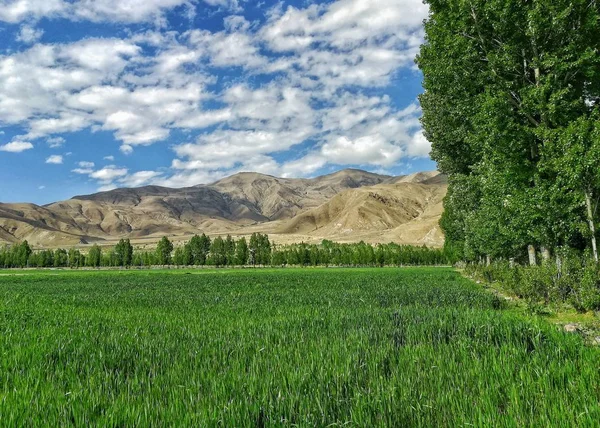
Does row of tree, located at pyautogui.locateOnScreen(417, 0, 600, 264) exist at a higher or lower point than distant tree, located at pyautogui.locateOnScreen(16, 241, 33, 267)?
higher

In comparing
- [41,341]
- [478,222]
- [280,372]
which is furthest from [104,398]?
[478,222]

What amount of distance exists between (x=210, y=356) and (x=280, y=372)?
Answer: 208 cm

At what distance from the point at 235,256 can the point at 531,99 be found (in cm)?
10785

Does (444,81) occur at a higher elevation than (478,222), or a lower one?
higher

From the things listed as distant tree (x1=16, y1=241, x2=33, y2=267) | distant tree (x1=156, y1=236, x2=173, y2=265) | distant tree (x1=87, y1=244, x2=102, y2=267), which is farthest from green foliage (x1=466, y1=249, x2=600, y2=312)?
distant tree (x1=16, y1=241, x2=33, y2=267)

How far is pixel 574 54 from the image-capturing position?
1609cm

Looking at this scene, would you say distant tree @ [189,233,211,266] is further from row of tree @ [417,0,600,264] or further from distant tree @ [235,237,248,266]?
row of tree @ [417,0,600,264]

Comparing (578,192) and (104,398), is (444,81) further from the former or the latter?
(104,398)

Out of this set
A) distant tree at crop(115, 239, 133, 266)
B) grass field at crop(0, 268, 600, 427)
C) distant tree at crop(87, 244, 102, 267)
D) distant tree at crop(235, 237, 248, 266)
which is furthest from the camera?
distant tree at crop(87, 244, 102, 267)

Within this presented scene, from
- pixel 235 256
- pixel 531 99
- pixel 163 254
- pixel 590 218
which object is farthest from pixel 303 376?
pixel 163 254

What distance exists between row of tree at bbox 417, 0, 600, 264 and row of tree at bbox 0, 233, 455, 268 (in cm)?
9373

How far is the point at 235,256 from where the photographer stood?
119 meters

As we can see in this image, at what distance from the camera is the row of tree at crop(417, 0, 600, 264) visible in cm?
1516

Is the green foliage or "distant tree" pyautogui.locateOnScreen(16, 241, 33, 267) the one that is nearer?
the green foliage
